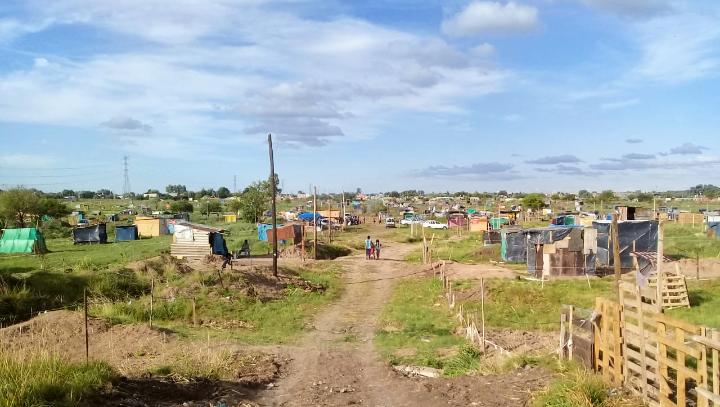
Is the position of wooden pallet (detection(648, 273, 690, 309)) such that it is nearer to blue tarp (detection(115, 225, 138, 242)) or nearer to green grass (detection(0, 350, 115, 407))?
green grass (detection(0, 350, 115, 407))

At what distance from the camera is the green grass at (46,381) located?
7641mm

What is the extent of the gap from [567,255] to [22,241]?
41065 millimetres

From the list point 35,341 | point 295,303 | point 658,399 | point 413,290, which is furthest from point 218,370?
point 413,290

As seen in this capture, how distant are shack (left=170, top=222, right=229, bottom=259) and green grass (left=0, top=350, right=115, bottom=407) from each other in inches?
1153

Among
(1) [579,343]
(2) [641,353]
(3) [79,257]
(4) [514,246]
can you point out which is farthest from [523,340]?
(3) [79,257]

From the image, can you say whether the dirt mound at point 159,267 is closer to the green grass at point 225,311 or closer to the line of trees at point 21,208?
the green grass at point 225,311

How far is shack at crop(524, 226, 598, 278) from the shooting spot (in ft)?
98.2

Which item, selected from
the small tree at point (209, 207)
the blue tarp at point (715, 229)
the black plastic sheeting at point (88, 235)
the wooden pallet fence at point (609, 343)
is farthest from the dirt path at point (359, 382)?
the small tree at point (209, 207)

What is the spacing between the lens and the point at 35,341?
1572 cm

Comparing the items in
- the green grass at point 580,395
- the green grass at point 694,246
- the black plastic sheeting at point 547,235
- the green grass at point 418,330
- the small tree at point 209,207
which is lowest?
the green grass at point 418,330

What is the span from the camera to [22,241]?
1775 inches

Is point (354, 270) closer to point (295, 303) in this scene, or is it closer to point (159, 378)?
point (295, 303)

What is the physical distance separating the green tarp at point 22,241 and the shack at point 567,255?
1446 inches

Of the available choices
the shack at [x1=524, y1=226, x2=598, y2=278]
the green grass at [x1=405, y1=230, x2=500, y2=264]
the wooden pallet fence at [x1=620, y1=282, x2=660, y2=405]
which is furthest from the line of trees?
the wooden pallet fence at [x1=620, y1=282, x2=660, y2=405]
